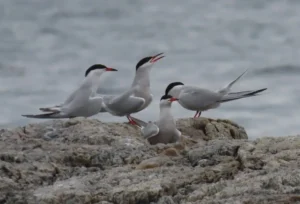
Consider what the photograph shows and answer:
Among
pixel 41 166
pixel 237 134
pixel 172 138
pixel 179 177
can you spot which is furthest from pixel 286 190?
pixel 237 134

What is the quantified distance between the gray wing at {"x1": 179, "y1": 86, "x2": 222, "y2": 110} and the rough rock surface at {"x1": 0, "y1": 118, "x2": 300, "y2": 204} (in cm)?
329

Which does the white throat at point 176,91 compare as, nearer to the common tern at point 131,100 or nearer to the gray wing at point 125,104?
the common tern at point 131,100

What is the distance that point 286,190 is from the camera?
4.50m

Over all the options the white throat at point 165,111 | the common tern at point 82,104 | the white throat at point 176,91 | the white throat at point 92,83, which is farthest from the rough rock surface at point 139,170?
the white throat at point 176,91

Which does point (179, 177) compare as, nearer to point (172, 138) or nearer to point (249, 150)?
point (249, 150)

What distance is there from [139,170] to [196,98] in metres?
4.64

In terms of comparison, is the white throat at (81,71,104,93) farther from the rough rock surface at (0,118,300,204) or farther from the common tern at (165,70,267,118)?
the rough rock surface at (0,118,300,204)

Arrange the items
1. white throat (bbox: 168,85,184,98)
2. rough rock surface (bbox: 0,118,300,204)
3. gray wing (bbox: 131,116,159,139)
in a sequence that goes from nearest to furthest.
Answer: rough rock surface (bbox: 0,118,300,204)
gray wing (bbox: 131,116,159,139)
white throat (bbox: 168,85,184,98)

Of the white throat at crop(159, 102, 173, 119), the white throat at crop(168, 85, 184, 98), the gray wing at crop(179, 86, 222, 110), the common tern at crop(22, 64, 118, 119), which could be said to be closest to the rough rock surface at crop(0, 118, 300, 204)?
the white throat at crop(159, 102, 173, 119)

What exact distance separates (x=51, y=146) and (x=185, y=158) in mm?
995

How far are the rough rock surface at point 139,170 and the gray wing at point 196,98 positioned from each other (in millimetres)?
3289

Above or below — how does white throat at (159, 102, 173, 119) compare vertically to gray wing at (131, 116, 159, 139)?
above

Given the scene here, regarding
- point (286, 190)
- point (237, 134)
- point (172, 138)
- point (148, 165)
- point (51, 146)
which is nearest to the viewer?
point (286, 190)

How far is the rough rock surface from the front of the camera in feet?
15.2
